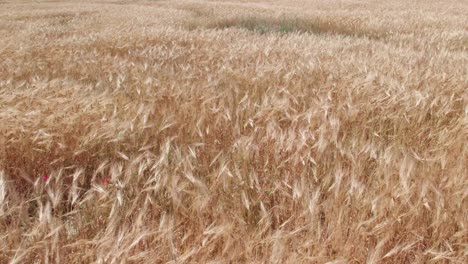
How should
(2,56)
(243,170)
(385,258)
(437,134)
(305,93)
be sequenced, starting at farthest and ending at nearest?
(2,56)
(305,93)
(437,134)
(243,170)
(385,258)

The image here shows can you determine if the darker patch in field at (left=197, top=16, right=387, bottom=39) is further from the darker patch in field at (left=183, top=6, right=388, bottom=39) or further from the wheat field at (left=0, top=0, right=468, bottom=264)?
the wheat field at (left=0, top=0, right=468, bottom=264)

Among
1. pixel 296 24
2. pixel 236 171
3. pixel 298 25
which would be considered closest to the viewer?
pixel 236 171

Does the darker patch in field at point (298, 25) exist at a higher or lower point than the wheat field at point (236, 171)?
lower

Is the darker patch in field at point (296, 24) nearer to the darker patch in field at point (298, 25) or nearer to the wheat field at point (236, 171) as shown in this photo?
the darker patch in field at point (298, 25)

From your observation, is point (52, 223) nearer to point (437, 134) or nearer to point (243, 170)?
point (243, 170)

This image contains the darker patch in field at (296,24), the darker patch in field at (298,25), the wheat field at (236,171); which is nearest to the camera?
the wheat field at (236,171)

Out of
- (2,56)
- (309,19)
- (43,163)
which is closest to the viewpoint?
(43,163)

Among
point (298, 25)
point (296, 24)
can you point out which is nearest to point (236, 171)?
point (298, 25)

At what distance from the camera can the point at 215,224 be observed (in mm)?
985

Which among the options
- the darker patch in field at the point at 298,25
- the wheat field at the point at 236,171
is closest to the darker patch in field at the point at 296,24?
the darker patch in field at the point at 298,25

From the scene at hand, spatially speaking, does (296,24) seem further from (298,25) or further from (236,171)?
(236,171)

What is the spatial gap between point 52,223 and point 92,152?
22.9 inches

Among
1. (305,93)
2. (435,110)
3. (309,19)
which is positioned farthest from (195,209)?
(309,19)

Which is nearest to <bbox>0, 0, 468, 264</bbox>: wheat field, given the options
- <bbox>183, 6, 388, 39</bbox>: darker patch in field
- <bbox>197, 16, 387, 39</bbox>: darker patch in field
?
<bbox>197, 16, 387, 39</bbox>: darker patch in field
